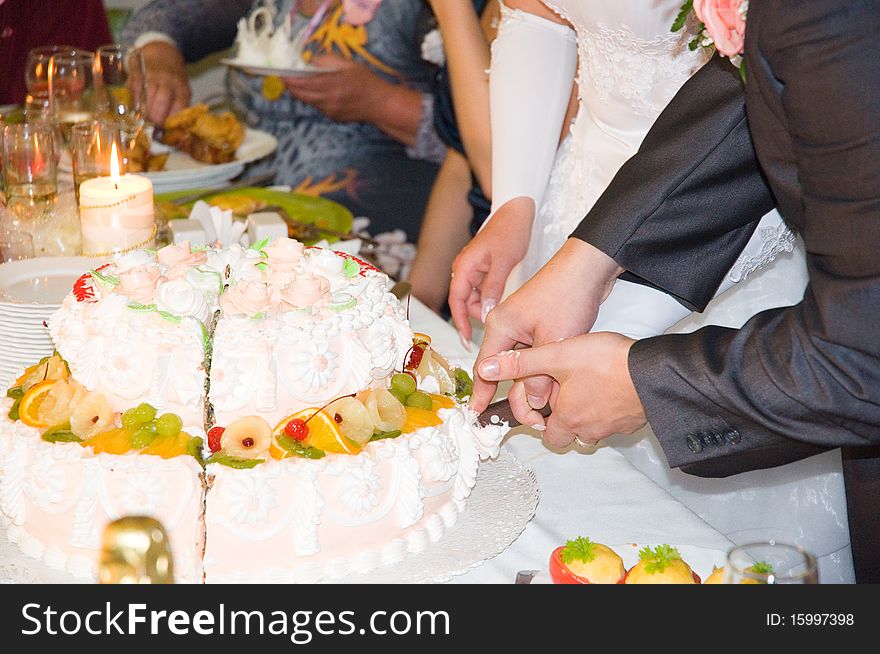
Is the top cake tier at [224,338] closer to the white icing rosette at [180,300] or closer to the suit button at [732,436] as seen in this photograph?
the white icing rosette at [180,300]

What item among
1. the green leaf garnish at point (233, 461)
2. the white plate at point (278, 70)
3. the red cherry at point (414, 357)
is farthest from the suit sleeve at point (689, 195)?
the white plate at point (278, 70)

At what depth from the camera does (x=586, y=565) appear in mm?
1210

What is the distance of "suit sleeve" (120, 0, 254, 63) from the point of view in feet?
13.6

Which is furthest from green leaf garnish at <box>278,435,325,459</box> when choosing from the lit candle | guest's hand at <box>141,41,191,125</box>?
guest's hand at <box>141,41,191,125</box>

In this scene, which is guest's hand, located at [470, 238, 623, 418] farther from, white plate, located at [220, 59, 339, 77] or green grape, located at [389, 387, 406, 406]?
white plate, located at [220, 59, 339, 77]

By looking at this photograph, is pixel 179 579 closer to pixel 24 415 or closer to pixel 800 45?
pixel 24 415

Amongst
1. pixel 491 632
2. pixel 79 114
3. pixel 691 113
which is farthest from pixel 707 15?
pixel 79 114

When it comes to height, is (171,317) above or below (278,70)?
above

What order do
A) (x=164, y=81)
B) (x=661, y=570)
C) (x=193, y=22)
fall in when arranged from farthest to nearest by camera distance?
(x=193, y=22), (x=164, y=81), (x=661, y=570)

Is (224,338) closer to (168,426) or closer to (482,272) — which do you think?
(168,426)

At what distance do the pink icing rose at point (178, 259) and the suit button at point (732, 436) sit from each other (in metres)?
0.76

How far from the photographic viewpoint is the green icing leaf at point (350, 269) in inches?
59.6

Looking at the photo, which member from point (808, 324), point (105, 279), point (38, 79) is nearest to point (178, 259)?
point (105, 279)

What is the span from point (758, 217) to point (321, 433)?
30.9 inches
